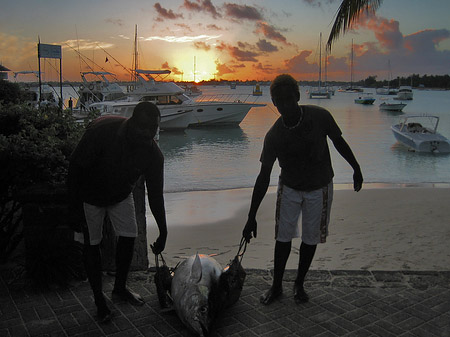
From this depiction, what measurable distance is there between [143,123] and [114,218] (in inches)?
35.4

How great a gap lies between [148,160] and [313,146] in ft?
4.39

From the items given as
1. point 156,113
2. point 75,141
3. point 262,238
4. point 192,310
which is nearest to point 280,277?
point 192,310

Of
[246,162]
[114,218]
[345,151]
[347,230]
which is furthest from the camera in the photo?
[246,162]

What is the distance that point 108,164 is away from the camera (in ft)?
11.1

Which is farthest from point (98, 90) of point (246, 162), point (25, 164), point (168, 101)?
point (25, 164)

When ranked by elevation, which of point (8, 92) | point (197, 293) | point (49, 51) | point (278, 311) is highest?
point (49, 51)

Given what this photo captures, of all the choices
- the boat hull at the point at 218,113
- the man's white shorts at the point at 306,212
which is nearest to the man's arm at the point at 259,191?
the man's white shorts at the point at 306,212

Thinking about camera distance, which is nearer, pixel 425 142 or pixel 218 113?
pixel 425 142

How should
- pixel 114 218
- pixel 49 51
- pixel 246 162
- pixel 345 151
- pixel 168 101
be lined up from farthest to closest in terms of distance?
pixel 168 101
pixel 246 162
pixel 49 51
pixel 345 151
pixel 114 218

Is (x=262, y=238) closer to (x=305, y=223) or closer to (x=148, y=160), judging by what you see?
(x=305, y=223)

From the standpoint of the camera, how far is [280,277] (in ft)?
12.9

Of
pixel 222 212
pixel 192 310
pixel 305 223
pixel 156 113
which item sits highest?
pixel 156 113

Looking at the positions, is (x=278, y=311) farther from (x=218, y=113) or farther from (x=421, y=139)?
(x=218, y=113)

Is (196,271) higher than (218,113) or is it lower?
lower
